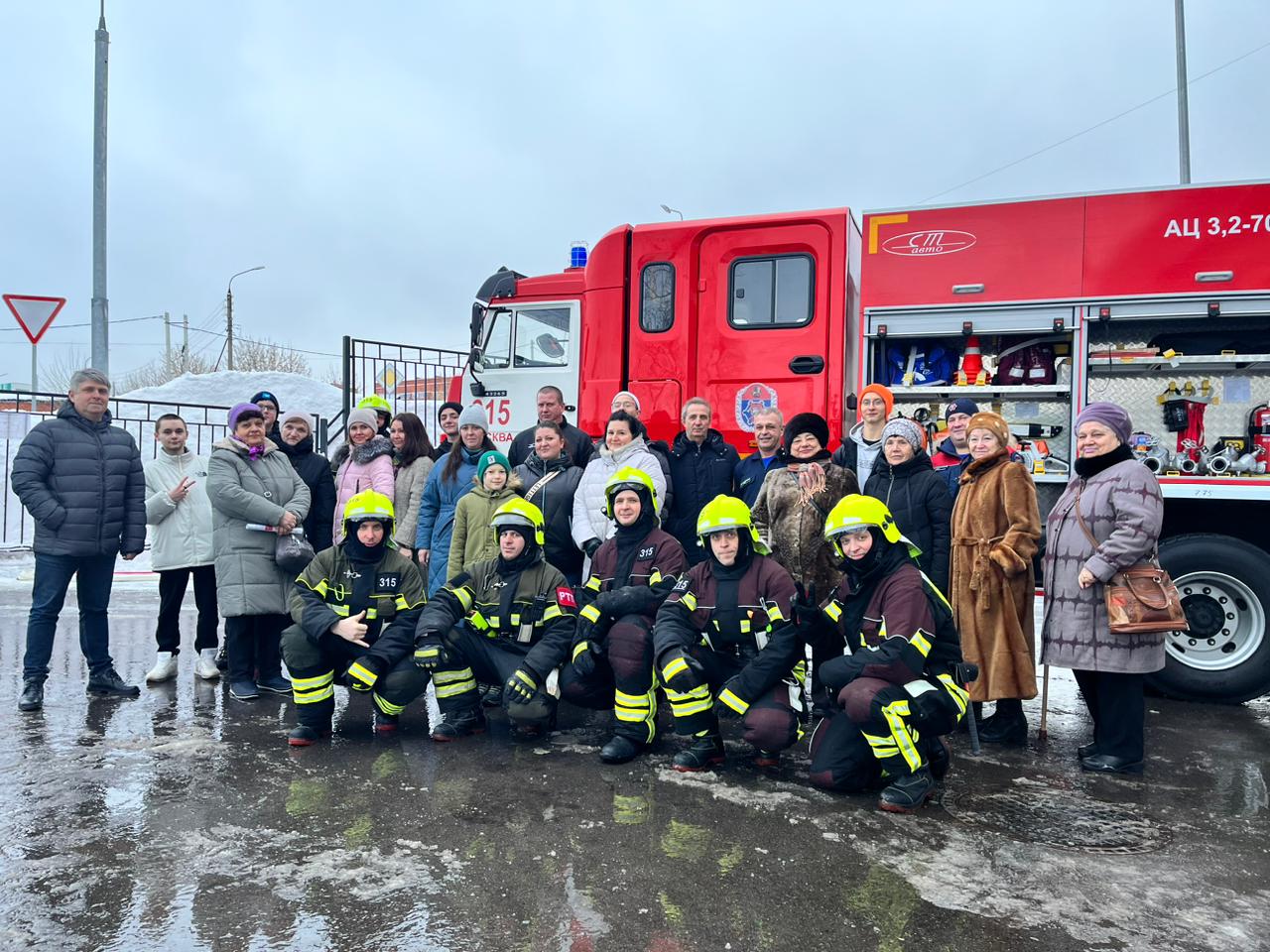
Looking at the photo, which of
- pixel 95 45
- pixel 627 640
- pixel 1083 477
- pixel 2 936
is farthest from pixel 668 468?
pixel 95 45

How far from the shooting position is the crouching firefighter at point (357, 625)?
4742mm

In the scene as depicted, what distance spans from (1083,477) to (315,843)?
383 cm

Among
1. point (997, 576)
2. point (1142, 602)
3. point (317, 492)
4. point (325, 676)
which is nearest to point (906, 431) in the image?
point (997, 576)

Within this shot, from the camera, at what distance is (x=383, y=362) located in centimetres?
1101

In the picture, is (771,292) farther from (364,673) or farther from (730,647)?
(364,673)

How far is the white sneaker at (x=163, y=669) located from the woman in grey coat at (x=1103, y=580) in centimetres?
514

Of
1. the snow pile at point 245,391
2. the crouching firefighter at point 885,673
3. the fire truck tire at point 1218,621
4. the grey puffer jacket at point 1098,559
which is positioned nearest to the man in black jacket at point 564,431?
the crouching firefighter at point 885,673

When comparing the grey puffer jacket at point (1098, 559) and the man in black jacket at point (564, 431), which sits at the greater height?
the man in black jacket at point (564, 431)

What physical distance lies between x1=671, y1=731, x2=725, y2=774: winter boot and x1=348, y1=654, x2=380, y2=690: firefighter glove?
1572mm

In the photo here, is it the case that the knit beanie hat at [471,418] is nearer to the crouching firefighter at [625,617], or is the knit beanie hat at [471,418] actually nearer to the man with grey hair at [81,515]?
the crouching firefighter at [625,617]

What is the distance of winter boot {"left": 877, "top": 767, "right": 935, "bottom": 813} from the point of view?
3.77 meters

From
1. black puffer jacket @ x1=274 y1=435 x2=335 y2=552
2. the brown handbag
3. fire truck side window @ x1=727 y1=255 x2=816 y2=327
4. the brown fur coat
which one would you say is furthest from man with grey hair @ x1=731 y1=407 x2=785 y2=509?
black puffer jacket @ x1=274 y1=435 x2=335 y2=552

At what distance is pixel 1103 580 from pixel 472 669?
3.15 metres

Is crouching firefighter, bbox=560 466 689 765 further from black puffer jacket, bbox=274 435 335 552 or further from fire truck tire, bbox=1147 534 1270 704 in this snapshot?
fire truck tire, bbox=1147 534 1270 704
